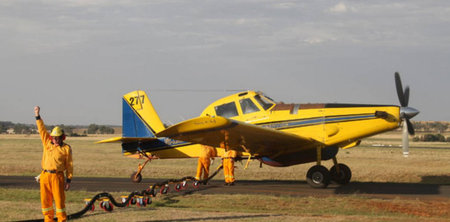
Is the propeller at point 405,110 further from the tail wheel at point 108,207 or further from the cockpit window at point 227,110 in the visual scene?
the tail wheel at point 108,207

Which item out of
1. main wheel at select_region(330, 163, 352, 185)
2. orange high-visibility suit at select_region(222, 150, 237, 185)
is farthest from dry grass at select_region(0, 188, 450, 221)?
main wheel at select_region(330, 163, 352, 185)

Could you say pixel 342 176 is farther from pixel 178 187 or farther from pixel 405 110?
pixel 178 187

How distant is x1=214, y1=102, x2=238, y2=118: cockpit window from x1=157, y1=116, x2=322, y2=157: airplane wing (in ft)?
4.26

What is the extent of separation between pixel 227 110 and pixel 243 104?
63 cm

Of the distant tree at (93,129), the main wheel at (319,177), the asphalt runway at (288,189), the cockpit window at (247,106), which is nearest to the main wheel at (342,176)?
the asphalt runway at (288,189)

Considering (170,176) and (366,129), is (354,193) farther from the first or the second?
(170,176)

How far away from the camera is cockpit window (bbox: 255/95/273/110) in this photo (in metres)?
19.2

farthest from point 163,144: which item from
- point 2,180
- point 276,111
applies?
point 2,180

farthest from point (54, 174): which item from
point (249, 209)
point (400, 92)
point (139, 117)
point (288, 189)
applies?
point (139, 117)

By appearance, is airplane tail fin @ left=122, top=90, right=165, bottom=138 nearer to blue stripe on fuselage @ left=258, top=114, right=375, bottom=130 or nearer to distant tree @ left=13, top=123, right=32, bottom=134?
blue stripe on fuselage @ left=258, top=114, right=375, bottom=130

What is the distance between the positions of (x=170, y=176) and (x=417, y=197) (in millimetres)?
11922

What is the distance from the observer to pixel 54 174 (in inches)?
406

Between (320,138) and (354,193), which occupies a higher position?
(320,138)

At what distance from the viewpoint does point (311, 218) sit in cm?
1172
